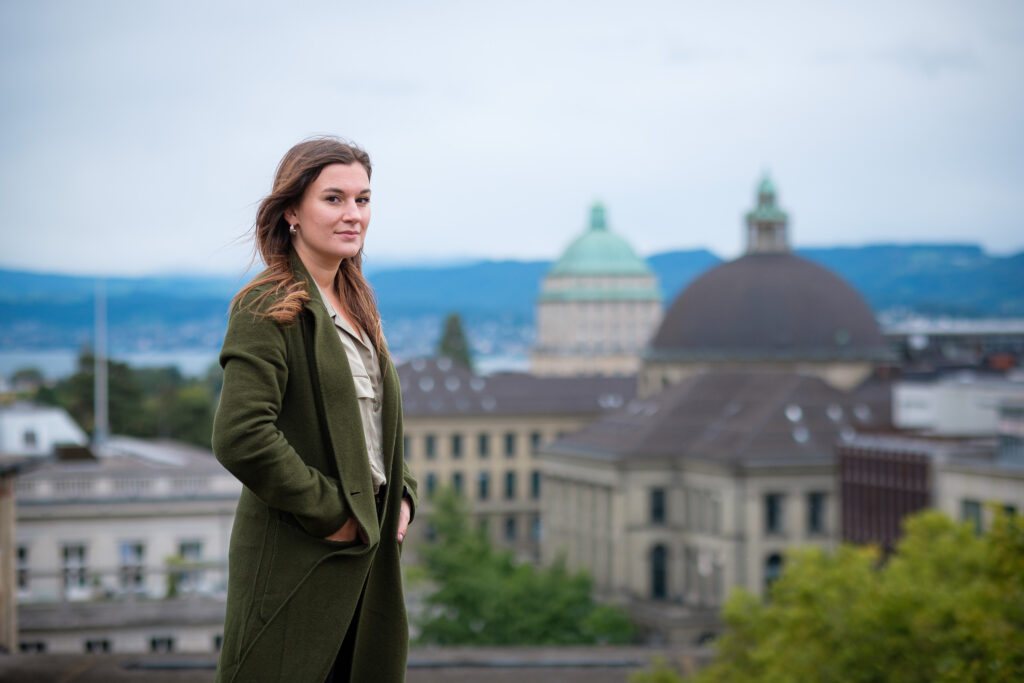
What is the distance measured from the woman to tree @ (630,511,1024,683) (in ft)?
56.1

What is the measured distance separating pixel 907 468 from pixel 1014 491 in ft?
47.2

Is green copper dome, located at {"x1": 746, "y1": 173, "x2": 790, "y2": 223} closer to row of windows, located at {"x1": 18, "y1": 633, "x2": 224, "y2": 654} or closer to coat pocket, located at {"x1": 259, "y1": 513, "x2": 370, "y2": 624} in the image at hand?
row of windows, located at {"x1": 18, "y1": 633, "x2": 224, "y2": 654}

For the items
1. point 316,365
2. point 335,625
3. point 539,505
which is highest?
point 316,365

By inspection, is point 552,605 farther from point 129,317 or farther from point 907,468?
point 129,317

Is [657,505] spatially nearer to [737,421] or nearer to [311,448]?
[737,421]

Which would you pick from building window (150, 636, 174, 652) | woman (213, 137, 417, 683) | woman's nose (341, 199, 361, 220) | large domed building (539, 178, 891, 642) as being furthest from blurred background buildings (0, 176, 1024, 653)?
woman's nose (341, 199, 361, 220)

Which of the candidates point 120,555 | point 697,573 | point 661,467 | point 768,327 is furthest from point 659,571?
point 120,555

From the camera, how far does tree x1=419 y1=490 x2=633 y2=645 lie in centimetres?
9481

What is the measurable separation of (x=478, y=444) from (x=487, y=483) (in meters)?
3.79

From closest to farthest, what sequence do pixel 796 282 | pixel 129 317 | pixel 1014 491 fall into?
pixel 1014 491 → pixel 129 317 → pixel 796 282

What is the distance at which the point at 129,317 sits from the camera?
97.4 m

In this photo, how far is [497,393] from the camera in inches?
6860

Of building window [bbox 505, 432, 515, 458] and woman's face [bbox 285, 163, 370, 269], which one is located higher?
woman's face [bbox 285, 163, 370, 269]

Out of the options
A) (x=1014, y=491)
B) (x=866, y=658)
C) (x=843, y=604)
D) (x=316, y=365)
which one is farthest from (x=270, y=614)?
(x=1014, y=491)
